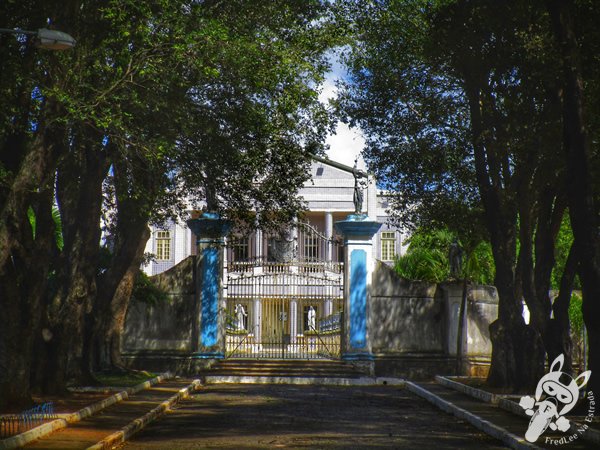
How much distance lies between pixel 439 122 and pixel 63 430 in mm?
11407

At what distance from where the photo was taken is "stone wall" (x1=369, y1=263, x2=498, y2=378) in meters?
27.0

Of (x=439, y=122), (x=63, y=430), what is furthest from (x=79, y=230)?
(x=439, y=122)

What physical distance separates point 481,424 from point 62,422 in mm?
5745

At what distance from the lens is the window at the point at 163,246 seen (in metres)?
→ 54.9

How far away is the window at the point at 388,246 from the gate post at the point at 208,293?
1117 inches

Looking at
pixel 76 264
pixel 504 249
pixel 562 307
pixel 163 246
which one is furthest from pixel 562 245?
pixel 76 264

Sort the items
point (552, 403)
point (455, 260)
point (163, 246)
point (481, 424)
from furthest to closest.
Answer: point (163, 246) → point (455, 260) → point (552, 403) → point (481, 424)

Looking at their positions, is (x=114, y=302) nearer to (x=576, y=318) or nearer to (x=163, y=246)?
(x=576, y=318)

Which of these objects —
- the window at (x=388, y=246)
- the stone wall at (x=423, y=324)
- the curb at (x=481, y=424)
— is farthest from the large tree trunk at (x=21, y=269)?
the window at (x=388, y=246)

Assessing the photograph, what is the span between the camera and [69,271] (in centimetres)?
1844

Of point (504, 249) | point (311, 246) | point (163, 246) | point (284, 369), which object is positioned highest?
point (163, 246)

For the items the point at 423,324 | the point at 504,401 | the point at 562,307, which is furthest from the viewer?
the point at 423,324

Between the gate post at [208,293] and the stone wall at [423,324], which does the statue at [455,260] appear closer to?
the stone wall at [423,324]

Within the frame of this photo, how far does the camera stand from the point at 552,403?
48.9ft
